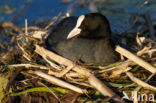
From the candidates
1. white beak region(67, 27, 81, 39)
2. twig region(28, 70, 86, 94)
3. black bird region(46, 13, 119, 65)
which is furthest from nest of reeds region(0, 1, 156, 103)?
white beak region(67, 27, 81, 39)

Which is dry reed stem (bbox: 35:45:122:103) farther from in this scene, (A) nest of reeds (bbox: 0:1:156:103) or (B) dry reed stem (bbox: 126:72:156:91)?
(B) dry reed stem (bbox: 126:72:156:91)

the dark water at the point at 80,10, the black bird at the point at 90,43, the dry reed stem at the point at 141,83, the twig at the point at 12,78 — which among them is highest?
the dark water at the point at 80,10

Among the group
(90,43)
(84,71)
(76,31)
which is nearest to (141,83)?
(84,71)

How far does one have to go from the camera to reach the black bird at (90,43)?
3055mm

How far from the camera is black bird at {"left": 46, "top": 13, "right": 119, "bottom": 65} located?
3.05 metres

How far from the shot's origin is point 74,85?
2719mm

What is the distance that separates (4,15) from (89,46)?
323 centimetres

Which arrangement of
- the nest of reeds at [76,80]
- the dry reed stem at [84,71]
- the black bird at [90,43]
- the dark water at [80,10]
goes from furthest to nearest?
the dark water at [80,10] < the black bird at [90,43] < the nest of reeds at [76,80] < the dry reed stem at [84,71]

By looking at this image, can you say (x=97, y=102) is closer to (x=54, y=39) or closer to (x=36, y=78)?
(x=36, y=78)

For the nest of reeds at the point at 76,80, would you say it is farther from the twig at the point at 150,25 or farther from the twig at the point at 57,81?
the twig at the point at 150,25

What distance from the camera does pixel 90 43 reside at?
10.3 ft

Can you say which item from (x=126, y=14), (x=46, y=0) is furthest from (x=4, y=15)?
(x=126, y=14)

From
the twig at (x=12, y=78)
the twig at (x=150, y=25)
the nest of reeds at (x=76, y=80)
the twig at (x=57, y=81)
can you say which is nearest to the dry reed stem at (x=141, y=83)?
the nest of reeds at (x=76, y=80)

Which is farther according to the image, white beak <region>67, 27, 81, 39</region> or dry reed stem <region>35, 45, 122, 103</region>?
white beak <region>67, 27, 81, 39</region>
